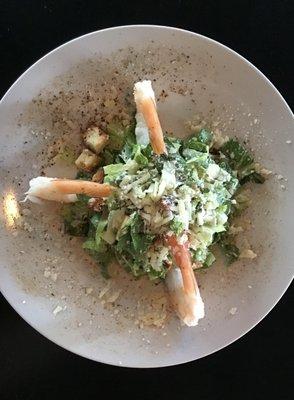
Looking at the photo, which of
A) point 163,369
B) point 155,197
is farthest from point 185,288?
point 163,369

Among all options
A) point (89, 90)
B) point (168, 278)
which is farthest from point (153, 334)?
point (89, 90)

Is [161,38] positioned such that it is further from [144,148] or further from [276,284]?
[276,284]

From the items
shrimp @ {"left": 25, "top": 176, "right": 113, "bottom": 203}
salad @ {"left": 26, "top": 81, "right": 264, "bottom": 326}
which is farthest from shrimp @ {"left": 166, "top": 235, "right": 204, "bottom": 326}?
shrimp @ {"left": 25, "top": 176, "right": 113, "bottom": 203}

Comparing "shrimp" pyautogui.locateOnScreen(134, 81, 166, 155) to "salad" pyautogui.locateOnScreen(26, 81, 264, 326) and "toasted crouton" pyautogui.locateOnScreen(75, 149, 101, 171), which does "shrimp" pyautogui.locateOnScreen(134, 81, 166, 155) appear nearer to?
"salad" pyautogui.locateOnScreen(26, 81, 264, 326)

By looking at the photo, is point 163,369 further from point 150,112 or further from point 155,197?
point 150,112

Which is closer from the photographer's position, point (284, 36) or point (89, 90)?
point (89, 90)

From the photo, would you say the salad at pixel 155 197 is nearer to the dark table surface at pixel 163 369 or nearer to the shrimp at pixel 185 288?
the shrimp at pixel 185 288
